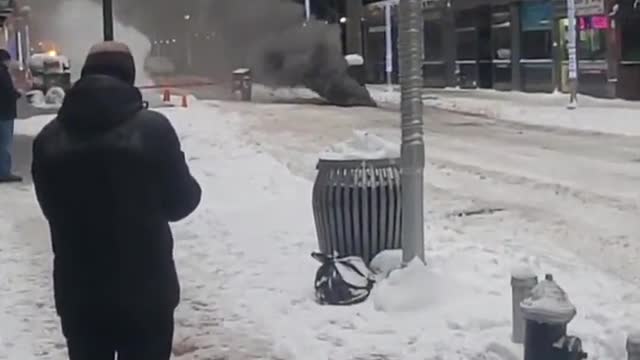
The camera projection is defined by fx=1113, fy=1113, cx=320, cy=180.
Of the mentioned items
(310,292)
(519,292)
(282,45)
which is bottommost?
(310,292)

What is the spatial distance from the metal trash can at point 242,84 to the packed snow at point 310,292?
25.5m

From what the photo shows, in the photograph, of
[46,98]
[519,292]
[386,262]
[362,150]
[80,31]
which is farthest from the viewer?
[80,31]

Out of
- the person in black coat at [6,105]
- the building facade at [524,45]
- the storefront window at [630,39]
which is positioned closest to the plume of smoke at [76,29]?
the building facade at [524,45]

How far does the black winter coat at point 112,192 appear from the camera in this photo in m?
3.94

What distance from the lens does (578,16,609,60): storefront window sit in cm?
3172

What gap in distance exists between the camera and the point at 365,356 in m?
6.47

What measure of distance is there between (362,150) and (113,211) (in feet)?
15.3

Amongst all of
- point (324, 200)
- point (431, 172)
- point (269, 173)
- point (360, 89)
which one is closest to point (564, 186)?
point (431, 172)

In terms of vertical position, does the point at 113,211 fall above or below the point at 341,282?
above

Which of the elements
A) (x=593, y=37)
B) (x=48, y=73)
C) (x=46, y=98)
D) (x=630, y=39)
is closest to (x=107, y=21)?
(x=630, y=39)

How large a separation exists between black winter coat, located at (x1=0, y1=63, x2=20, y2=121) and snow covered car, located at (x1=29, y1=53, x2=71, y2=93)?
76.9 feet

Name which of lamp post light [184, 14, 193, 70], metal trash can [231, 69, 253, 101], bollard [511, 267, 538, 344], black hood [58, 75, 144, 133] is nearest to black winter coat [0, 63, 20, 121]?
bollard [511, 267, 538, 344]

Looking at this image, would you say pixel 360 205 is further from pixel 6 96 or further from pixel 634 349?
pixel 6 96

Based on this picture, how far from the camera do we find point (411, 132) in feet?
25.6
